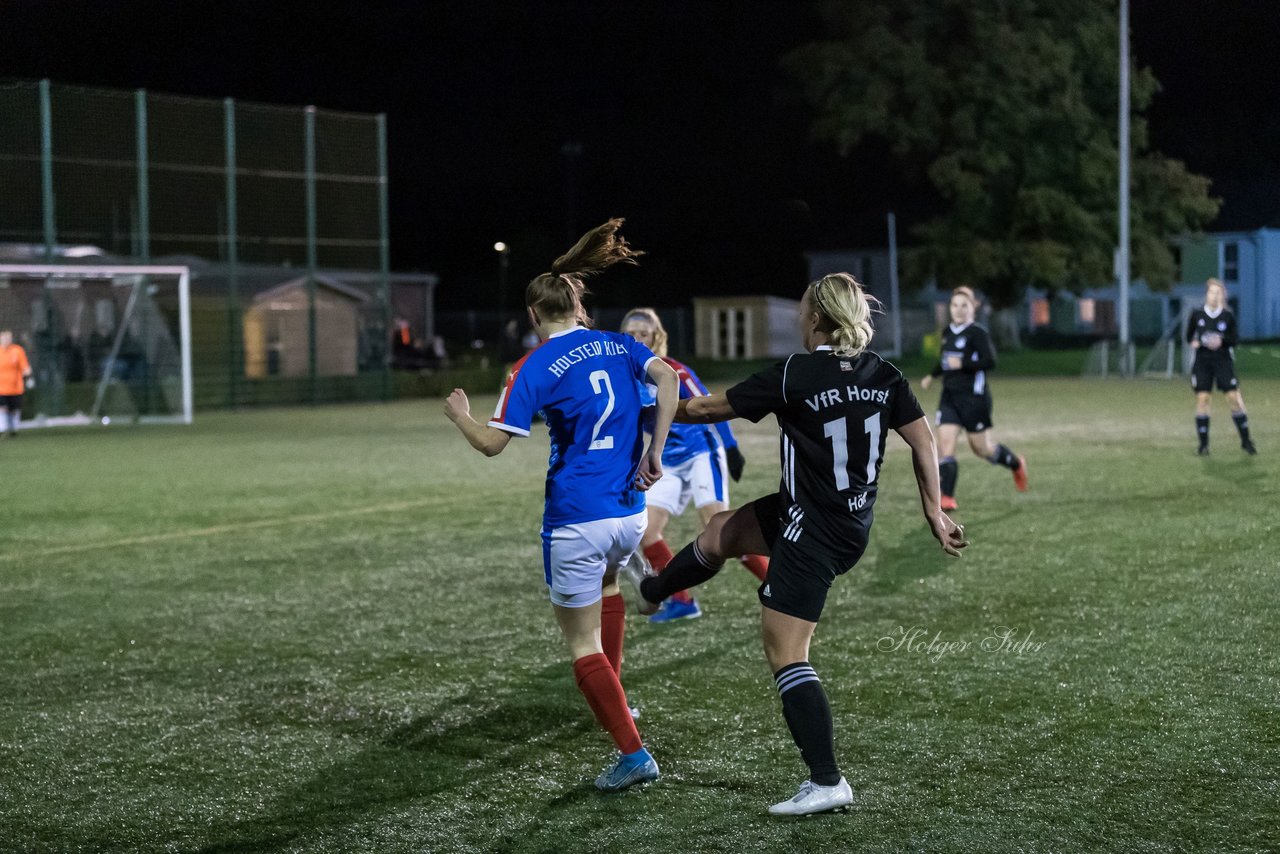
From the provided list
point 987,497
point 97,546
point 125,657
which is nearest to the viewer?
point 125,657

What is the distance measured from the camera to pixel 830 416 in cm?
492

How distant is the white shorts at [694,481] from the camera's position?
821 cm

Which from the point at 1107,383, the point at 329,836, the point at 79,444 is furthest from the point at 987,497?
the point at 1107,383

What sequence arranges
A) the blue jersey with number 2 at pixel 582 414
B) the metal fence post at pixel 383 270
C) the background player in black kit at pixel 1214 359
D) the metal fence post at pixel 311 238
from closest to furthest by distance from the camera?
the blue jersey with number 2 at pixel 582 414 → the background player in black kit at pixel 1214 359 → the metal fence post at pixel 311 238 → the metal fence post at pixel 383 270

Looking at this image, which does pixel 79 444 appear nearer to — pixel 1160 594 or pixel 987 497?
pixel 987 497

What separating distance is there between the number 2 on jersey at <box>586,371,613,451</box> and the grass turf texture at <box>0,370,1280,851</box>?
1.27 m

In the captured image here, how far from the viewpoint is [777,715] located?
6262 millimetres

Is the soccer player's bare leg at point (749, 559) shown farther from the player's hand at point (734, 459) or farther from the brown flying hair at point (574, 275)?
Result: the brown flying hair at point (574, 275)

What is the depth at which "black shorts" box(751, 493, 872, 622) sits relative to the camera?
491 centimetres

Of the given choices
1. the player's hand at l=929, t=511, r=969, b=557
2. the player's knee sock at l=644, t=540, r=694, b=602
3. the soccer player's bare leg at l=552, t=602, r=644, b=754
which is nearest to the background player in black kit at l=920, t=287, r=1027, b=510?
the player's knee sock at l=644, t=540, r=694, b=602

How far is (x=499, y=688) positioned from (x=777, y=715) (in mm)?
1389

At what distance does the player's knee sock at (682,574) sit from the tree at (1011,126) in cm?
4679

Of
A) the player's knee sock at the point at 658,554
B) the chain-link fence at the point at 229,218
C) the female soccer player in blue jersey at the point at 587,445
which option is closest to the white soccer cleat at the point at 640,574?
the female soccer player in blue jersey at the point at 587,445

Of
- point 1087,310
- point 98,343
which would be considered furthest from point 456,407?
point 1087,310
